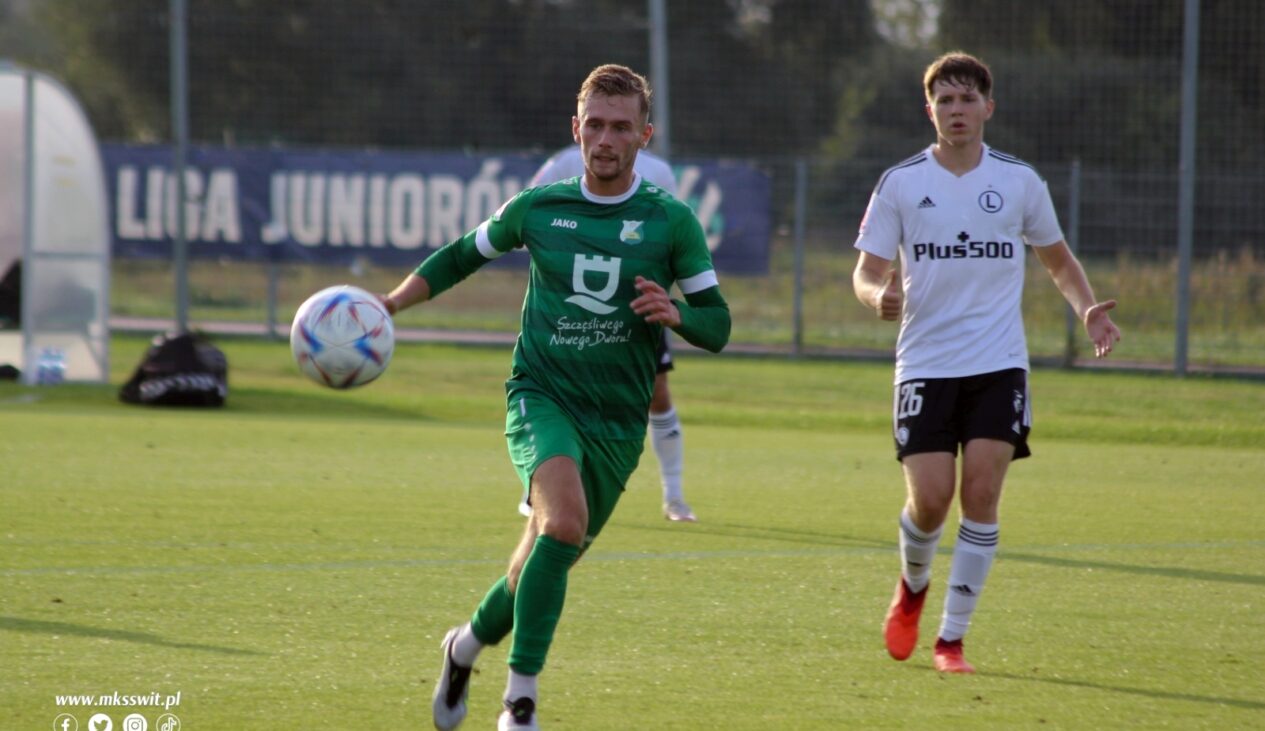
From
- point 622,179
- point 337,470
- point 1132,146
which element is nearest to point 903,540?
point 622,179

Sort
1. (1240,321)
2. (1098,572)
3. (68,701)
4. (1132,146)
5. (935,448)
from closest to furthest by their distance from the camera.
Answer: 1. (68,701)
2. (935,448)
3. (1098,572)
4. (1240,321)
5. (1132,146)

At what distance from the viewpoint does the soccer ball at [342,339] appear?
5199 millimetres

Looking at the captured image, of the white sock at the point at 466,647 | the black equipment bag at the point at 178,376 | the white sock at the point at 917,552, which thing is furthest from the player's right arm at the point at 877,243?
the black equipment bag at the point at 178,376

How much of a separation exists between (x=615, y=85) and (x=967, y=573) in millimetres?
2214

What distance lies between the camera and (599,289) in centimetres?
512

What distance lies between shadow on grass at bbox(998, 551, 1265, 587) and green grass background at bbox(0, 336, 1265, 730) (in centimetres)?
3

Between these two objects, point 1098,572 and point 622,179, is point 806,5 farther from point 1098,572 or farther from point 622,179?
point 622,179

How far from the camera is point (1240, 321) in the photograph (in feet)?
60.2

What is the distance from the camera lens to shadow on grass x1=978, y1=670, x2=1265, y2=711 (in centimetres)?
522

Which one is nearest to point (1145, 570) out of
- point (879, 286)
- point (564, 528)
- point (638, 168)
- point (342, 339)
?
point (879, 286)

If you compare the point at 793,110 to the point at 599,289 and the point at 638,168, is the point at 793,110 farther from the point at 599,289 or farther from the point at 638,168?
the point at 599,289

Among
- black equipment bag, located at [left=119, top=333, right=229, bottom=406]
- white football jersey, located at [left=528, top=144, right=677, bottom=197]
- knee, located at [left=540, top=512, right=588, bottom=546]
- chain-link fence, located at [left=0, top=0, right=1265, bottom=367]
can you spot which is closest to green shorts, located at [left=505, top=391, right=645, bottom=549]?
knee, located at [left=540, top=512, right=588, bottom=546]

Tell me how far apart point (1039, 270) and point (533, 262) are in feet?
53.0

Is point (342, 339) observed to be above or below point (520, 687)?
above
